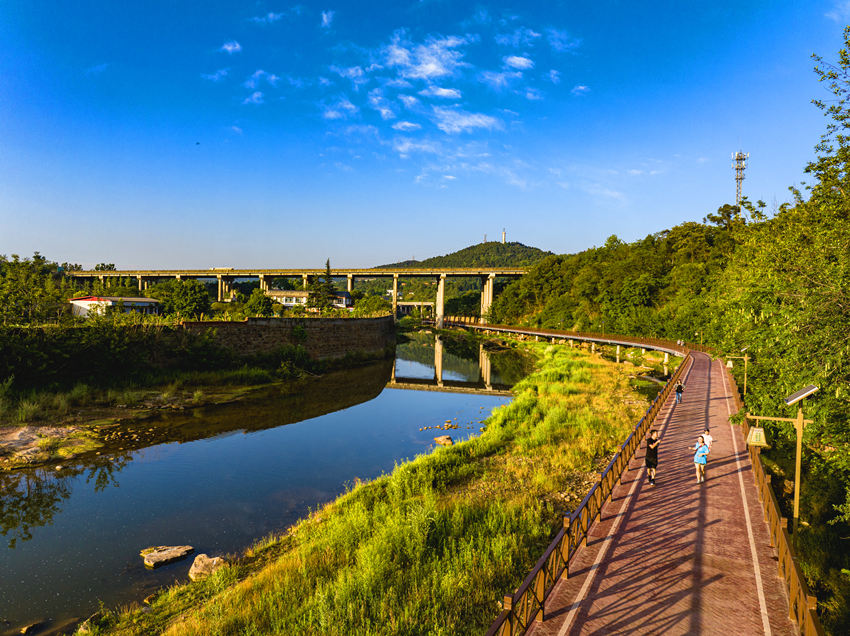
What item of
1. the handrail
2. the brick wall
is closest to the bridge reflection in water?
the brick wall

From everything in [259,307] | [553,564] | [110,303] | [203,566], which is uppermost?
[110,303]

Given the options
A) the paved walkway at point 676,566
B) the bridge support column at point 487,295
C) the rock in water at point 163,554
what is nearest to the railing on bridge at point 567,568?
the paved walkway at point 676,566

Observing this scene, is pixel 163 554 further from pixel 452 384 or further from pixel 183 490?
pixel 452 384

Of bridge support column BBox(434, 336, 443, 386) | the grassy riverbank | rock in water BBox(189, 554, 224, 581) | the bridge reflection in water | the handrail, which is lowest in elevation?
bridge support column BBox(434, 336, 443, 386)

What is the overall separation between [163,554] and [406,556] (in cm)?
693

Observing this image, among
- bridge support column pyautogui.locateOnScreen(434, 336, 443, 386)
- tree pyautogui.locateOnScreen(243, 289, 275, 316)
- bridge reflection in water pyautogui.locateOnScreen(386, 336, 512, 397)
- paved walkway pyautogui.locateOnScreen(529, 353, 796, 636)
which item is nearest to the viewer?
paved walkway pyautogui.locateOnScreen(529, 353, 796, 636)

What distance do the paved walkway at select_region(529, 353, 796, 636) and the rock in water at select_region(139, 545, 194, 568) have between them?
10166 mm

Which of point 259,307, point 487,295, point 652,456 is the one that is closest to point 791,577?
point 652,456

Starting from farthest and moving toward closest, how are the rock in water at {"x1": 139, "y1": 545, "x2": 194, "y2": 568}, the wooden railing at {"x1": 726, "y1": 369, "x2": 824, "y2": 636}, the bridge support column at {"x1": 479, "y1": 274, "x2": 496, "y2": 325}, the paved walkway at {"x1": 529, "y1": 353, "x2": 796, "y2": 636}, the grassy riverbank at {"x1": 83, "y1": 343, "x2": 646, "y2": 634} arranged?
1. the bridge support column at {"x1": 479, "y1": 274, "x2": 496, "y2": 325}
2. the rock in water at {"x1": 139, "y1": 545, "x2": 194, "y2": 568}
3. the grassy riverbank at {"x1": 83, "y1": 343, "x2": 646, "y2": 634}
4. the paved walkway at {"x1": 529, "y1": 353, "x2": 796, "y2": 636}
5. the wooden railing at {"x1": 726, "y1": 369, "x2": 824, "y2": 636}

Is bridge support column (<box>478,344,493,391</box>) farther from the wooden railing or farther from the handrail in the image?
the wooden railing

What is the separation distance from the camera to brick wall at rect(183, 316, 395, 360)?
123 feet

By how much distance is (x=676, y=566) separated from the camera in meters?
8.80

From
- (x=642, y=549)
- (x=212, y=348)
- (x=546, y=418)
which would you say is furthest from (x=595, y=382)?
(x=212, y=348)

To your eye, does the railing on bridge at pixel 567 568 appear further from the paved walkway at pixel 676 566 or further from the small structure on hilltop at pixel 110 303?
the small structure on hilltop at pixel 110 303
